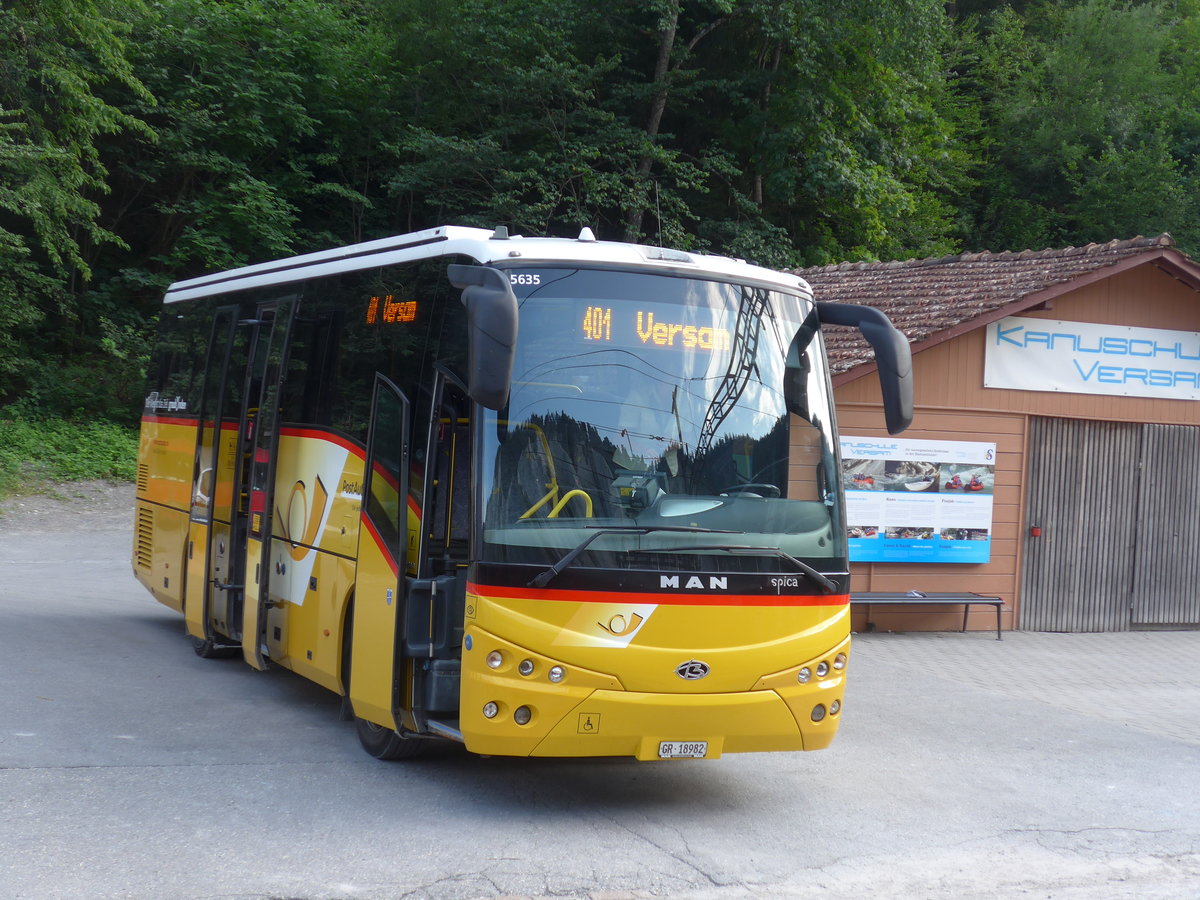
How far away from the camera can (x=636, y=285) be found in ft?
22.6

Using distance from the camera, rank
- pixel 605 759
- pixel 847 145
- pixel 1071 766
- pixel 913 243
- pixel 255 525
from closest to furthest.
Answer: pixel 605 759 → pixel 1071 766 → pixel 255 525 → pixel 847 145 → pixel 913 243

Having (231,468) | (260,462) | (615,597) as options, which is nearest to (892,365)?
(615,597)

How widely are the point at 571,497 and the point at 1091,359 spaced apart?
11.2m

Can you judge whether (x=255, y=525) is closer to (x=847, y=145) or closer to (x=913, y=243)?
(x=847, y=145)

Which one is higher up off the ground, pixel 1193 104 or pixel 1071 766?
pixel 1193 104

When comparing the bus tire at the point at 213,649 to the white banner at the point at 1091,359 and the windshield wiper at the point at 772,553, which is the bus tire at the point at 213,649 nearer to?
the windshield wiper at the point at 772,553

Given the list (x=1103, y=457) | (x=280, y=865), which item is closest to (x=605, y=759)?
(x=280, y=865)

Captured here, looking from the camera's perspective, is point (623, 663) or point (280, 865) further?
point (623, 663)

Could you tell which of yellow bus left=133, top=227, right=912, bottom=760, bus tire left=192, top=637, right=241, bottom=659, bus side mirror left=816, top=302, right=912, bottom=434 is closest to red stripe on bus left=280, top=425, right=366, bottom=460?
yellow bus left=133, top=227, right=912, bottom=760

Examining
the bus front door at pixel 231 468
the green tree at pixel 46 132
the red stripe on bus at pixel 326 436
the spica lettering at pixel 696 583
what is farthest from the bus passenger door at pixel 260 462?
the green tree at pixel 46 132

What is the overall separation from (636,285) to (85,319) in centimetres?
2645

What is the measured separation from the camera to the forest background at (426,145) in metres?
26.2

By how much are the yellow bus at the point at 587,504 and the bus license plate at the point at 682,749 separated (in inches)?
0.5

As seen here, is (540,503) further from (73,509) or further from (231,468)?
(73,509)
